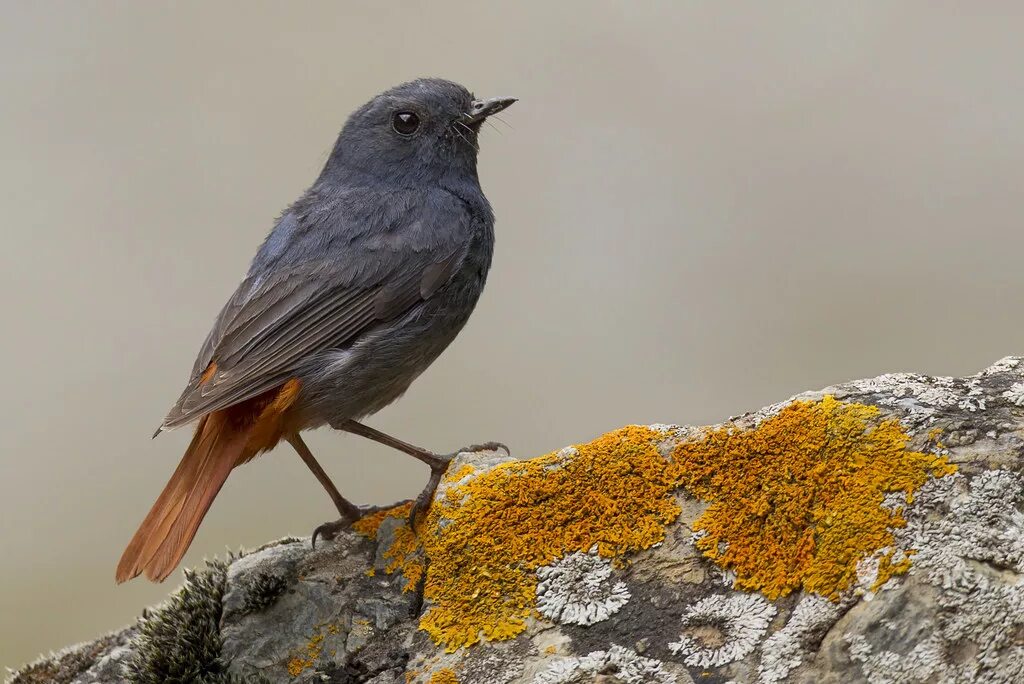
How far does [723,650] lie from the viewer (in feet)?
9.92

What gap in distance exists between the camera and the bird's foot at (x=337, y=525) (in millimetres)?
4324

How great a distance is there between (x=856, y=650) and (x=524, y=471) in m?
1.26

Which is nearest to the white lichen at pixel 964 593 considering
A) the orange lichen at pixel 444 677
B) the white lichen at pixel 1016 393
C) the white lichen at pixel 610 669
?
the white lichen at pixel 1016 393

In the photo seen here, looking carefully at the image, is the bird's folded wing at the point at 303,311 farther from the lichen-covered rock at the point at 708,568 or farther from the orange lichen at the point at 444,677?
the orange lichen at the point at 444,677

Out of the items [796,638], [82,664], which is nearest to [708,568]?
[796,638]

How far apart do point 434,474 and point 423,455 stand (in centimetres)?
20

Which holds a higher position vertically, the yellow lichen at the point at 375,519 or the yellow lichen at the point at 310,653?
the yellow lichen at the point at 375,519

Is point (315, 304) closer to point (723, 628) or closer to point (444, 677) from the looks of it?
point (444, 677)

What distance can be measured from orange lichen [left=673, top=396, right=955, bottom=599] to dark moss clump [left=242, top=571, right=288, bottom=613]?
5.62 feet

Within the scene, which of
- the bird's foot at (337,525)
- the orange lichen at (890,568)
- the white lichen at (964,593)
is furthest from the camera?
the bird's foot at (337,525)

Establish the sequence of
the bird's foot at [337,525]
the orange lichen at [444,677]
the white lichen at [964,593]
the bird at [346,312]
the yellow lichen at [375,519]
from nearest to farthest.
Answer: the white lichen at [964,593], the orange lichen at [444,677], the bird at [346,312], the yellow lichen at [375,519], the bird's foot at [337,525]

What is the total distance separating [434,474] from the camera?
4.08m

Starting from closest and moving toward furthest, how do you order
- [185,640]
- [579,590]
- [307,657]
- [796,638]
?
[796,638], [579,590], [307,657], [185,640]

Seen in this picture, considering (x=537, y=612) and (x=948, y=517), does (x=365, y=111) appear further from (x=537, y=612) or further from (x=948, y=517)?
(x=948, y=517)
